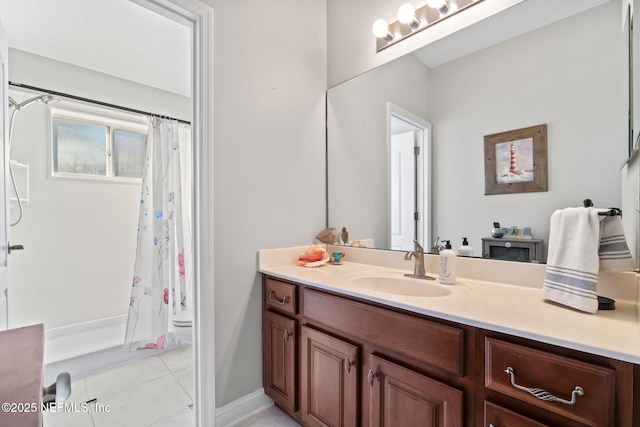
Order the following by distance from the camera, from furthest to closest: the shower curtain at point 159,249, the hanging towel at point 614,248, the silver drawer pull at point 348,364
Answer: the shower curtain at point 159,249 → the silver drawer pull at point 348,364 → the hanging towel at point 614,248

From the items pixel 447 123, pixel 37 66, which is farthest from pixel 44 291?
pixel 447 123

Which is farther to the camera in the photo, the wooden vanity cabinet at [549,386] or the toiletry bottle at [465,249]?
the toiletry bottle at [465,249]

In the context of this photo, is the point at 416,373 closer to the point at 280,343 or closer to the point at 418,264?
the point at 418,264

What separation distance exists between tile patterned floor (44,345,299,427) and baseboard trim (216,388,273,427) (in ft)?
0.09

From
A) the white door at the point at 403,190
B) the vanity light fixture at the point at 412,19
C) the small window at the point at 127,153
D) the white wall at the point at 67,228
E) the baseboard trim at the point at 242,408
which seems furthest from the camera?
the small window at the point at 127,153

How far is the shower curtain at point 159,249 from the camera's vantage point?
239cm

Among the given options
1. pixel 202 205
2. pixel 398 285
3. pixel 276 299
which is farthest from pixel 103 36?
pixel 398 285

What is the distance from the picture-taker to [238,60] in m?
1.54

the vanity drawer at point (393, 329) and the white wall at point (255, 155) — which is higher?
the white wall at point (255, 155)

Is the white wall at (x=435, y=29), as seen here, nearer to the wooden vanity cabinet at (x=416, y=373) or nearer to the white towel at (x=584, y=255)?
the white towel at (x=584, y=255)

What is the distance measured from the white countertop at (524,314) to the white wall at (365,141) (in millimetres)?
585

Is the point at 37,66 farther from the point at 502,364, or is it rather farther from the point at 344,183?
the point at 502,364

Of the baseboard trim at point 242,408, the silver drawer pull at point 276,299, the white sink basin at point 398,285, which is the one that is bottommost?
the baseboard trim at point 242,408

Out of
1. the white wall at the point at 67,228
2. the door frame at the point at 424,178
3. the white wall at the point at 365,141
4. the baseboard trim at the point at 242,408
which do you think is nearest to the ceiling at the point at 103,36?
the white wall at the point at 67,228
